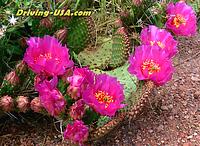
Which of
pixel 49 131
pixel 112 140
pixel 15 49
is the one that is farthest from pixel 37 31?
pixel 112 140

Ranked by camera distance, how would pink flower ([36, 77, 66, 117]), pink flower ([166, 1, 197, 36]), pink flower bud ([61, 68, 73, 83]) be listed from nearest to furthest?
1. pink flower ([36, 77, 66, 117])
2. pink flower bud ([61, 68, 73, 83])
3. pink flower ([166, 1, 197, 36])

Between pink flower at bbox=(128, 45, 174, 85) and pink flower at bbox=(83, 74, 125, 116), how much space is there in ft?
0.32

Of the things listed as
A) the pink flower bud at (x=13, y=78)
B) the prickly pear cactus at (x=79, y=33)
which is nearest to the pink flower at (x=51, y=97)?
the pink flower bud at (x=13, y=78)

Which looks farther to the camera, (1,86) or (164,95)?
(164,95)

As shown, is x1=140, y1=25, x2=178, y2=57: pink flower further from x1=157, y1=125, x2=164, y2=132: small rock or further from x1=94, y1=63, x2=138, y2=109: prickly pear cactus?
x1=157, y1=125, x2=164, y2=132: small rock

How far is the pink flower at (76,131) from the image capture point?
1.65 meters

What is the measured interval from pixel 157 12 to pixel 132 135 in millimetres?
649

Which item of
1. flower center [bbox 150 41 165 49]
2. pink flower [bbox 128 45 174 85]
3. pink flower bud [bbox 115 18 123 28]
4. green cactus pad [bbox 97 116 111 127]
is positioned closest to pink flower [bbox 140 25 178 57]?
flower center [bbox 150 41 165 49]

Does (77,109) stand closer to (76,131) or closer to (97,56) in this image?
(76,131)

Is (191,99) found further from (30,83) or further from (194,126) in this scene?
(30,83)

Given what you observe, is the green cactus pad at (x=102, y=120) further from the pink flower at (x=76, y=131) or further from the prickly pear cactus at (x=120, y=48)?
the prickly pear cactus at (x=120, y=48)

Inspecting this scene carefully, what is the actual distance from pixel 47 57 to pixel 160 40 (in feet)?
1.60

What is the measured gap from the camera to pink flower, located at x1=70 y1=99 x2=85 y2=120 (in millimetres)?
1671

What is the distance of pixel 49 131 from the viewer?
196cm
